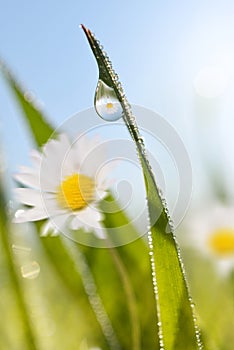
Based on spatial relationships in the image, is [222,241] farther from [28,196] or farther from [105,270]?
[28,196]

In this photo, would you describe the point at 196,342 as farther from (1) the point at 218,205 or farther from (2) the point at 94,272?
(1) the point at 218,205

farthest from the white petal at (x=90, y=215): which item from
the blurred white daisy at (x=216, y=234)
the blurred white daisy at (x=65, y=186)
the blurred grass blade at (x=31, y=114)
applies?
the blurred white daisy at (x=216, y=234)

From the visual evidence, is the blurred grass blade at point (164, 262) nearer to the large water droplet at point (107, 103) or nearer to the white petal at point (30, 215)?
the large water droplet at point (107, 103)

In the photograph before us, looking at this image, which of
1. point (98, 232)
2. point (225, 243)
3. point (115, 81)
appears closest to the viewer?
point (115, 81)

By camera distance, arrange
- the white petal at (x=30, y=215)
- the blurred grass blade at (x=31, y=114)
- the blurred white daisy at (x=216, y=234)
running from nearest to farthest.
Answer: the white petal at (x=30, y=215) < the blurred grass blade at (x=31, y=114) < the blurred white daisy at (x=216, y=234)

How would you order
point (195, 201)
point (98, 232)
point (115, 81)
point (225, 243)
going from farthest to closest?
point (195, 201)
point (225, 243)
point (98, 232)
point (115, 81)

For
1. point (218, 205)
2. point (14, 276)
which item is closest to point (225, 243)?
point (218, 205)

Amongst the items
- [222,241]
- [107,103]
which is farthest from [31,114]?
[222,241]

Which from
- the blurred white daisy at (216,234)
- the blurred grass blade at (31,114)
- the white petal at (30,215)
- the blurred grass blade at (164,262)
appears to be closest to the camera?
the blurred grass blade at (164,262)
